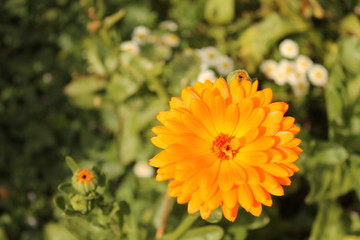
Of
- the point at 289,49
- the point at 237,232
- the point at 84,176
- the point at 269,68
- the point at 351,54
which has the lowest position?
the point at 237,232

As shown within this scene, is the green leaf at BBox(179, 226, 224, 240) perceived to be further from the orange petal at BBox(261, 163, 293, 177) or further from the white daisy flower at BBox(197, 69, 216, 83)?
the white daisy flower at BBox(197, 69, 216, 83)

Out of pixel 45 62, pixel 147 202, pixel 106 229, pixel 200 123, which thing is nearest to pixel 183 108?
pixel 200 123

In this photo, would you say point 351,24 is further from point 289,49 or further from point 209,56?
point 209,56

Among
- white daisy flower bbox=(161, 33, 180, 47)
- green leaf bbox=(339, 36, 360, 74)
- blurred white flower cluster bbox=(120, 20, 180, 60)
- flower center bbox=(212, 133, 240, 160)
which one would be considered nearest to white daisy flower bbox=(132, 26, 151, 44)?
blurred white flower cluster bbox=(120, 20, 180, 60)

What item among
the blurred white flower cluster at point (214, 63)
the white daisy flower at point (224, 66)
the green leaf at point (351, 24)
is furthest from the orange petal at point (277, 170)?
the green leaf at point (351, 24)

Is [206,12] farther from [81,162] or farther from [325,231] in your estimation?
[325,231]

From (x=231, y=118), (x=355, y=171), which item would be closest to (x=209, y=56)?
(x=355, y=171)
